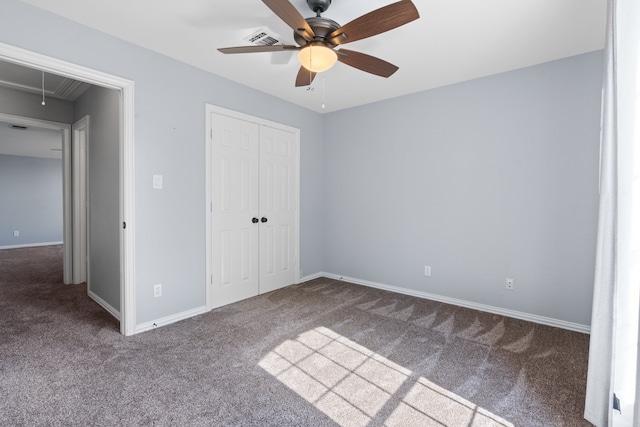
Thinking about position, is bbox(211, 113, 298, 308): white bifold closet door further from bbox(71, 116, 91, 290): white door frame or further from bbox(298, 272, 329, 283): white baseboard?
bbox(71, 116, 91, 290): white door frame

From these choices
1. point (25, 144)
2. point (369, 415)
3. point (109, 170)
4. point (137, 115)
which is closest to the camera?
point (369, 415)

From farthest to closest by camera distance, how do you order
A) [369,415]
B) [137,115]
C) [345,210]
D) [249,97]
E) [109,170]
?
[345,210], [249,97], [109,170], [137,115], [369,415]

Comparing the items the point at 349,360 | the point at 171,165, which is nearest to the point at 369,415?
the point at 349,360

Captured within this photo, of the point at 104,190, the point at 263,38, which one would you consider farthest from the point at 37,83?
the point at 263,38

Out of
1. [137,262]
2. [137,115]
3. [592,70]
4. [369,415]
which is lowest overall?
[369,415]

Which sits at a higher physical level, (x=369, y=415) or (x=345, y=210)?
(x=345, y=210)

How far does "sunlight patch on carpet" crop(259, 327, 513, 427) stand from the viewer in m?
1.63

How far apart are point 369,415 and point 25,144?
8.46m

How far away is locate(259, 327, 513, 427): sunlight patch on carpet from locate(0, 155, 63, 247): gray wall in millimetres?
8637

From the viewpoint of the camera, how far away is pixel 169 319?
285 centimetres

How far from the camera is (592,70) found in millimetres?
2609

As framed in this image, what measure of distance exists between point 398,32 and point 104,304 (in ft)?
12.8

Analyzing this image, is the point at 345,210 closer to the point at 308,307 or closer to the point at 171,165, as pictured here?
the point at 308,307

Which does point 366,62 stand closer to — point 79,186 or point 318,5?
point 318,5
